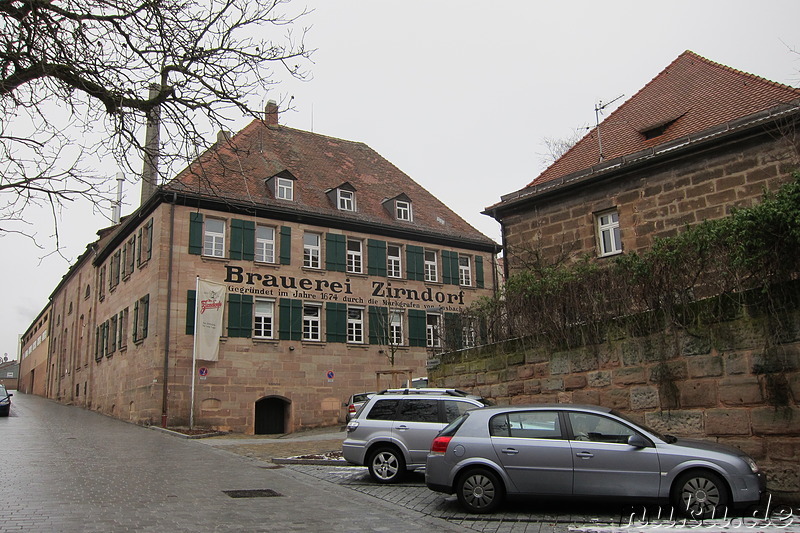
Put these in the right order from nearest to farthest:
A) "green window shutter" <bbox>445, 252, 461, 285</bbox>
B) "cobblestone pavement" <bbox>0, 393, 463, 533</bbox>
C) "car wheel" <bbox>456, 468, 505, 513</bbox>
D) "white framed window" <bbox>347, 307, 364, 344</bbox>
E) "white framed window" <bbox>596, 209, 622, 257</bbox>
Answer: "cobblestone pavement" <bbox>0, 393, 463, 533</bbox> < "car wheel" <bbox>456, 468, 505, 513</bbox> < "white framed window" <bbox>596, 209, 622, 257</bbox> < "white framed window" <bbox>347, 307, 364, 344</bbox> < "green window shutter" <bbox>445, 252, 461, 285</bbox>

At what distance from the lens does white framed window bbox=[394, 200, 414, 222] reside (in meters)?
35.2

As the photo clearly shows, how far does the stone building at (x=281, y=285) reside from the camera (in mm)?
27938

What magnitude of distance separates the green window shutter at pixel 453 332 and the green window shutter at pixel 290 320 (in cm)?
1434

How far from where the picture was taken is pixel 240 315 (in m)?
28.9

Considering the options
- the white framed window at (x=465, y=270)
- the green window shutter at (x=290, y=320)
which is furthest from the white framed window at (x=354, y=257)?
the white framed window at (x=465, y=270)

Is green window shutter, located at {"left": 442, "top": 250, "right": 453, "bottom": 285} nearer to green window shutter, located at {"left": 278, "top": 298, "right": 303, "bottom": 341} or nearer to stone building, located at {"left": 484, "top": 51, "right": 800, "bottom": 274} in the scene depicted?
green window shutter, located at {"left": 278, "top": 298, "right": 303, "bottom": 341}

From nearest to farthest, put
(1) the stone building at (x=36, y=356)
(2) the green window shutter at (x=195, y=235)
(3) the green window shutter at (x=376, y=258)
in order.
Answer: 1. (2) the green window shutter at (x=195, y=235)
2. (3) the green window shutter at (x=376, y=258)
3. (1) the stone building at (x=36, y=356)

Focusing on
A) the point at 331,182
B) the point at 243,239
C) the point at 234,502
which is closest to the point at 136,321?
the point at 243,239

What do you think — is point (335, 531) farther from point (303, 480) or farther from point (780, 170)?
point (780, 170)

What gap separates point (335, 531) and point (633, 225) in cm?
1349

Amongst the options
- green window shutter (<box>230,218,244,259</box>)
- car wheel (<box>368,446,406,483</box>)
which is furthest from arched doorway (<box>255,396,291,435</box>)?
car wheel (<box>368,446,406,483</box>)

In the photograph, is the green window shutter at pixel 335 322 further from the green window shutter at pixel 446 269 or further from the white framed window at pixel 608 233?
the white framed window at pixel 608 233

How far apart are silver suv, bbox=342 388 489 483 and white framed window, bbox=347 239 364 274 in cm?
1999

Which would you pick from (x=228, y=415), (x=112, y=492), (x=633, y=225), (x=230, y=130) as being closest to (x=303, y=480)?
(x=112, y=492)
